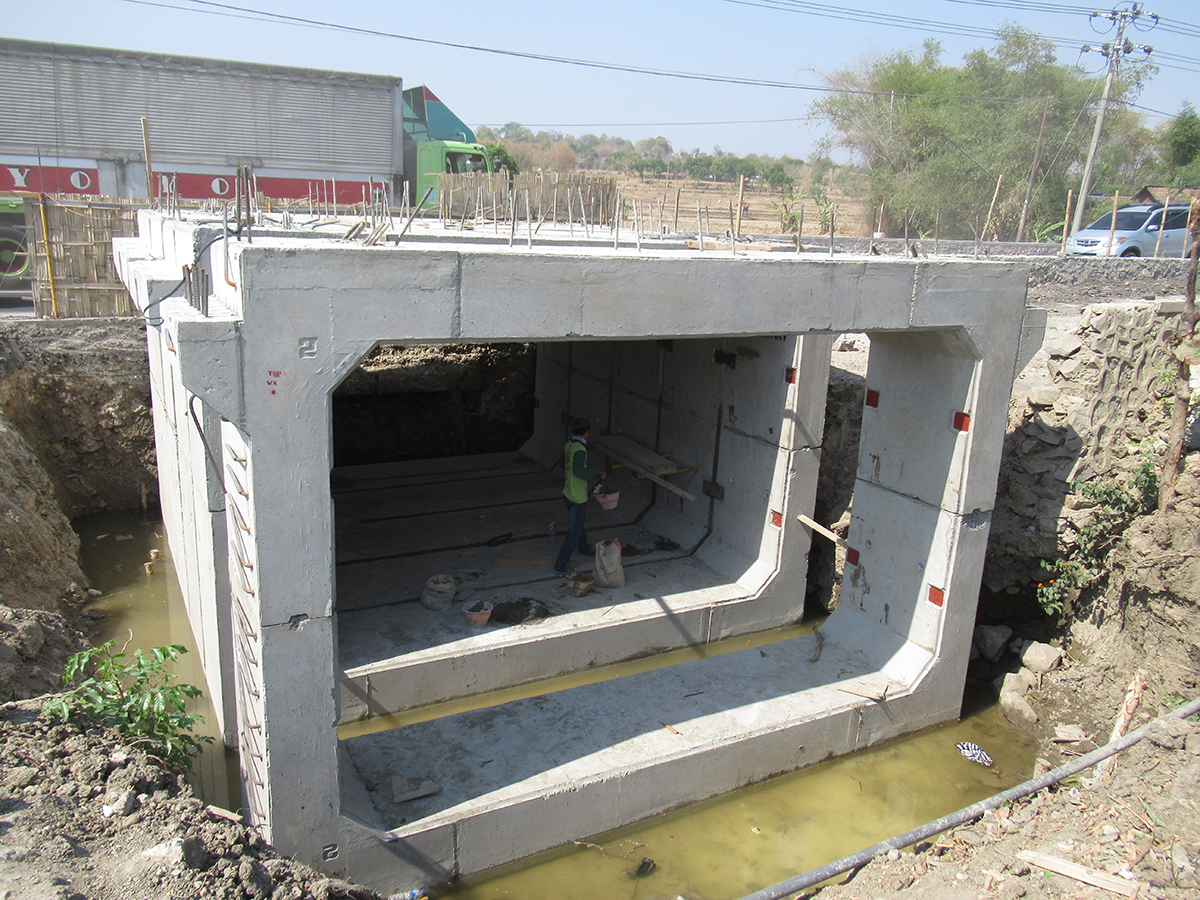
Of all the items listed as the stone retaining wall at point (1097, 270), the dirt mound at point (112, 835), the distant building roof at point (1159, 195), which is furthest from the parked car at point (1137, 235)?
the dirt mound at point (112, 835)

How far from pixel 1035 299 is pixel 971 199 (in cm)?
1654

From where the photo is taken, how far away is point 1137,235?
1894cm

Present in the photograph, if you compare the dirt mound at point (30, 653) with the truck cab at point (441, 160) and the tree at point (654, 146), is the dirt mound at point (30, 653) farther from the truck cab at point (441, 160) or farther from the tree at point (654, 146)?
the tree at point (654, 146)

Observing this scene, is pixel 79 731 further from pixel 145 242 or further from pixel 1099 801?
pixel 145 242

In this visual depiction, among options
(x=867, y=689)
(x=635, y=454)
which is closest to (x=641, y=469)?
(x=635, y=454)

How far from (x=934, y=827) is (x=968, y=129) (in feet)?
103

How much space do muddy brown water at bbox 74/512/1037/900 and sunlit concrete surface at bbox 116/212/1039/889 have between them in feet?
0.54

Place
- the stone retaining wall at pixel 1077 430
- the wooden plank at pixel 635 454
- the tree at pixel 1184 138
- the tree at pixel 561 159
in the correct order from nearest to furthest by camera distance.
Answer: the stone retaining wall at pixel 1077 430 → the wooden plank at pixel 635 454 → the tree at pixel 1184 138 → the tree at pixel 561 159

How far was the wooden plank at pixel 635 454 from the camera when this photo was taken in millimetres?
10078

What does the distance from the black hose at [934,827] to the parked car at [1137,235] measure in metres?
16.2

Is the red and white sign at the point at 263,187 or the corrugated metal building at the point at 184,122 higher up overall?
the corrugated metal building at the point at 184,122

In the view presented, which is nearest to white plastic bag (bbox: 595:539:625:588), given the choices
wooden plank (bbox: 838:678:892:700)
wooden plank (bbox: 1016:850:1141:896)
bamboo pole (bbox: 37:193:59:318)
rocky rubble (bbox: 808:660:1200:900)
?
wooden plank (bbox: 838:678:892:700)

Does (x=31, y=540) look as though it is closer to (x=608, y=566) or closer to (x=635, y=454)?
(x=608, y=566)

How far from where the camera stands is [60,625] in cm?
707
